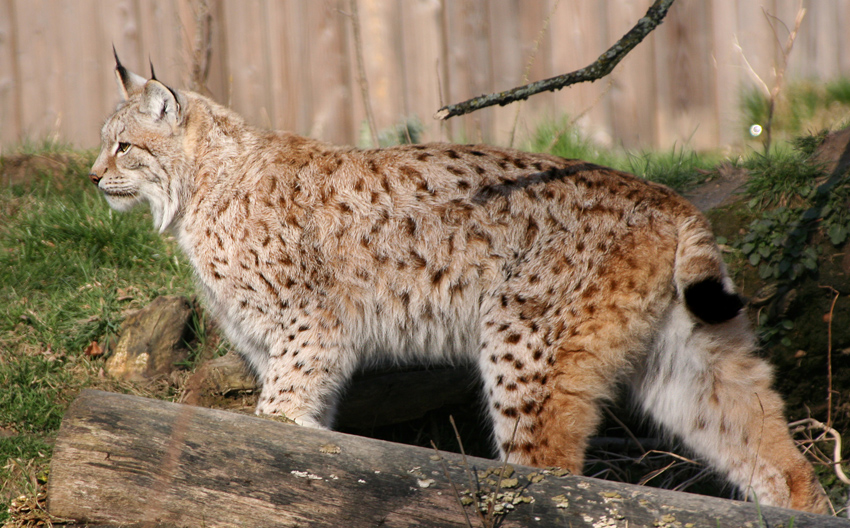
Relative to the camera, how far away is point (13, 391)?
3.74 m

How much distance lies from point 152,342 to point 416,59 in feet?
10.2

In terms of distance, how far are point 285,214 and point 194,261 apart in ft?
1.64

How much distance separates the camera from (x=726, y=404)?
3.12 m

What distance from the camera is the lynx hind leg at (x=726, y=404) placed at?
301 cm

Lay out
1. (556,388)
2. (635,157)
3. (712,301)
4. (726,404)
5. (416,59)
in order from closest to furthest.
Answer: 1. (712,301)
2. (556,388)
3. (726,404)
4. (635,157)
5. (416,59)

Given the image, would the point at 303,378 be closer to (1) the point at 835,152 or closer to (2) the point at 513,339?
(2) the point at 513,339

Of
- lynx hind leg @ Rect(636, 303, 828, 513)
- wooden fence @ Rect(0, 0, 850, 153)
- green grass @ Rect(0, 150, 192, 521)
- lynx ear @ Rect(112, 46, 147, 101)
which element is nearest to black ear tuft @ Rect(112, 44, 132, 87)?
lynx ear @ Rect(112, 46, 147, 101)

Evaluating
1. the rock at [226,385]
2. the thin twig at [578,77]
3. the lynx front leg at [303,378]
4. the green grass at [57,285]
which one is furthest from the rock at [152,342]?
the thin twig at [578,77]

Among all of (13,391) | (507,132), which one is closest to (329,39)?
(507,132)

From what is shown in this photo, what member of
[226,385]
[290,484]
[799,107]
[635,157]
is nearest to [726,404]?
[290,484]

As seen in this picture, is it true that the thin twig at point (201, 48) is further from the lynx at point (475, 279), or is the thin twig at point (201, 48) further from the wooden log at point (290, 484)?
the wooden log at point (290, 484)

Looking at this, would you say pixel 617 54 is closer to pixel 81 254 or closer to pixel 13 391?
pixel 13 391

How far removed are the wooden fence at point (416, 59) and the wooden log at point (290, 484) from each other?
3.57 meters

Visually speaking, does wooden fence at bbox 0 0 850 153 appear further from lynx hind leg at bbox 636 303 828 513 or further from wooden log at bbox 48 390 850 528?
wooden log at bbox 48 390 850 528
